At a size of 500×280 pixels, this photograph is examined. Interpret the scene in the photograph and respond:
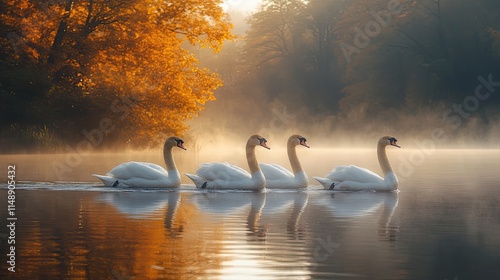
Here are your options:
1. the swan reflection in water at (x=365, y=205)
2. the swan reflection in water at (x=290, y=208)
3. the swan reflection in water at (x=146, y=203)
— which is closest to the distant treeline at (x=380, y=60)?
the swan reflection in water at (x=365, y=205)

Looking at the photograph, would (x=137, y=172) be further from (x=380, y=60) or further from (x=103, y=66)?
(x=380, y=60)

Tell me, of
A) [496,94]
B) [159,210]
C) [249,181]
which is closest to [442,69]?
[496,94]

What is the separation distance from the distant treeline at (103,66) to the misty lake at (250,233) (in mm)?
15734

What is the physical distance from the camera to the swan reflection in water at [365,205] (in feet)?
45.6

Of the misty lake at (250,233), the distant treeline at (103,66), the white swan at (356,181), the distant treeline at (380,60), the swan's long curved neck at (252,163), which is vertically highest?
the distant treeline at (380,60)

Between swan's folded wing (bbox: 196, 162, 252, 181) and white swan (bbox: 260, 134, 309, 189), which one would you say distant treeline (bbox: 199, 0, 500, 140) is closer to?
white swan (bbox: 260, 134, 309, 189)

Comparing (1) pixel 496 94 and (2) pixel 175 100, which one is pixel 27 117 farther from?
(1) pixel 496 94

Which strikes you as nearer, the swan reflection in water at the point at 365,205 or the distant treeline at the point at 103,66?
the swan reflection in water at the point at 365,205

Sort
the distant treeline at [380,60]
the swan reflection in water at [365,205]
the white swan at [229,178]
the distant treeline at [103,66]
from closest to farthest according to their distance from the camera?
1. the swan reflection in water at [365,205]
2. the white swan at [229,178]
3. the distant treeline at [103,66]
4. the distant treeline at [380,60]

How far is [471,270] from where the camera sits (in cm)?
1008

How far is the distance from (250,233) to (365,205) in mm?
5290

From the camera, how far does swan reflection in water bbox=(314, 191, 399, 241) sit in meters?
13.9

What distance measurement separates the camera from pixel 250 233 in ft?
42.6

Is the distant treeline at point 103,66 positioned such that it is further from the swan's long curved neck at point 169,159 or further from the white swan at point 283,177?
the white swan at point 283,177
